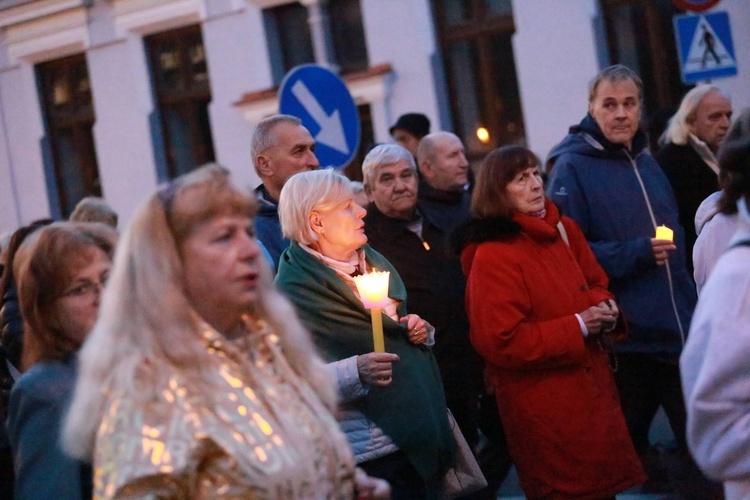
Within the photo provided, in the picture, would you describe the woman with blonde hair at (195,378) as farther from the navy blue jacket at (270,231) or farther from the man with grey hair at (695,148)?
the man with grey hair at (695,148)

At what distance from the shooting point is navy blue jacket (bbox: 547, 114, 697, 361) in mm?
6277

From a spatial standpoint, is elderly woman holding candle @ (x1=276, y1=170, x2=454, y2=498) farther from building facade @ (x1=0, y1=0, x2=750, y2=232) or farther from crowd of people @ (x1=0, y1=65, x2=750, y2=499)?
building facade @ (x1=0, y1=0, x2=750, y2=232)

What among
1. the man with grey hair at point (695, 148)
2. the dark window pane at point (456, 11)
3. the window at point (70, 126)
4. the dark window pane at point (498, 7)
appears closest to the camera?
the man with grey hair at point (695, 148)

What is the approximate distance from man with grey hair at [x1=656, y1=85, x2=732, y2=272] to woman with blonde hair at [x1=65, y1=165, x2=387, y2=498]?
475 centimetres

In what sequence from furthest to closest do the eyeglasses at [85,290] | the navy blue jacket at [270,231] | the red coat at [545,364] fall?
the navy blue jacket at [270,231] → the red coat at [545,364] → the eyeglasses at [85,290]

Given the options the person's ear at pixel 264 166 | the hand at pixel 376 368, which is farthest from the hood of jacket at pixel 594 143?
the hand at pixel 376 368

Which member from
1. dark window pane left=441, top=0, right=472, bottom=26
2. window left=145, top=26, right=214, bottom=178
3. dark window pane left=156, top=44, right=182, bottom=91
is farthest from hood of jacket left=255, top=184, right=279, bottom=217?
dark window pane left=156, top=44, right=182, bottom=91

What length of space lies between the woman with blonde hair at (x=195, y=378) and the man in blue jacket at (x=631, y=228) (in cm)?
350

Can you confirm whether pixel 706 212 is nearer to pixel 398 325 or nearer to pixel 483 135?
pixel 398 325

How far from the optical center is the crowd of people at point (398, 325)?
9.36ft

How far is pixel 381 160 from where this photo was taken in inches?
270

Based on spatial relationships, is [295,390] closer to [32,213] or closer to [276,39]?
[276,39]

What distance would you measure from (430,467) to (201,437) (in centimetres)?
205

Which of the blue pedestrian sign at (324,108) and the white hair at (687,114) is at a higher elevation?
the blue pedestrian sign at (324,108)
